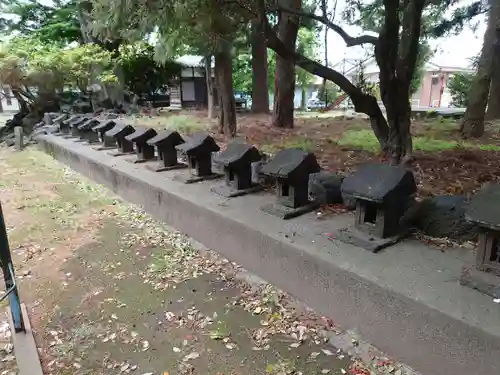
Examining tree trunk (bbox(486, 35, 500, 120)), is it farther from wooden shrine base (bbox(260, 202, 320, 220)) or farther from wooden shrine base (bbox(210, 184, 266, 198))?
wooden shrine base (bbox(260, 202, 320, 220))

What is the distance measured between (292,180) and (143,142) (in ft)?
8.36

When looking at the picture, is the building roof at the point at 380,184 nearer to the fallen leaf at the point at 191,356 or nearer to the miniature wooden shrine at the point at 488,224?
the miniature wooden shrine at the point at 488,224

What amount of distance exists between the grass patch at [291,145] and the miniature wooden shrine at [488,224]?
128 inches

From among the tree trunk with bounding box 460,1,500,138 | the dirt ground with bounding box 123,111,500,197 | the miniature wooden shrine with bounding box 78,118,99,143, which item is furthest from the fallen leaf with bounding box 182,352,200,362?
the tree trunk with bounding box 460,1,500,138

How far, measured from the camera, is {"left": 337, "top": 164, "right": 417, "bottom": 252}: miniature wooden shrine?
2.11 m

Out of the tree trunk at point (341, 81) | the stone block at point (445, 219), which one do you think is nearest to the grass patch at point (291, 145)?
the tree trunk at point (341, 81)

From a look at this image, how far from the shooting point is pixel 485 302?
164cm

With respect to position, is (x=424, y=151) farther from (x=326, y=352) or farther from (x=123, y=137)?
(x=123, y=137)

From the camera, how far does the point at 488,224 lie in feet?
5.31

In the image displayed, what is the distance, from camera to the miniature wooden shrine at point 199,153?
360cm

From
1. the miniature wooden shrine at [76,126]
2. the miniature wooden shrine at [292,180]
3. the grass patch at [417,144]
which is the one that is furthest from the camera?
the miniature wooden shrine at [76,126]

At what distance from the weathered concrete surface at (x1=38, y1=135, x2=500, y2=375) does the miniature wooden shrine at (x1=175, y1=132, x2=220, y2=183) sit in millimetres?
463

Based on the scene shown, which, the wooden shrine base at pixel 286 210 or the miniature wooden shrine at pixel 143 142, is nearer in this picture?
the wooden shrine base at pixel 286 210

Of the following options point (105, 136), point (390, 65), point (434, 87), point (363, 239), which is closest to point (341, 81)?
point (390, 65)
